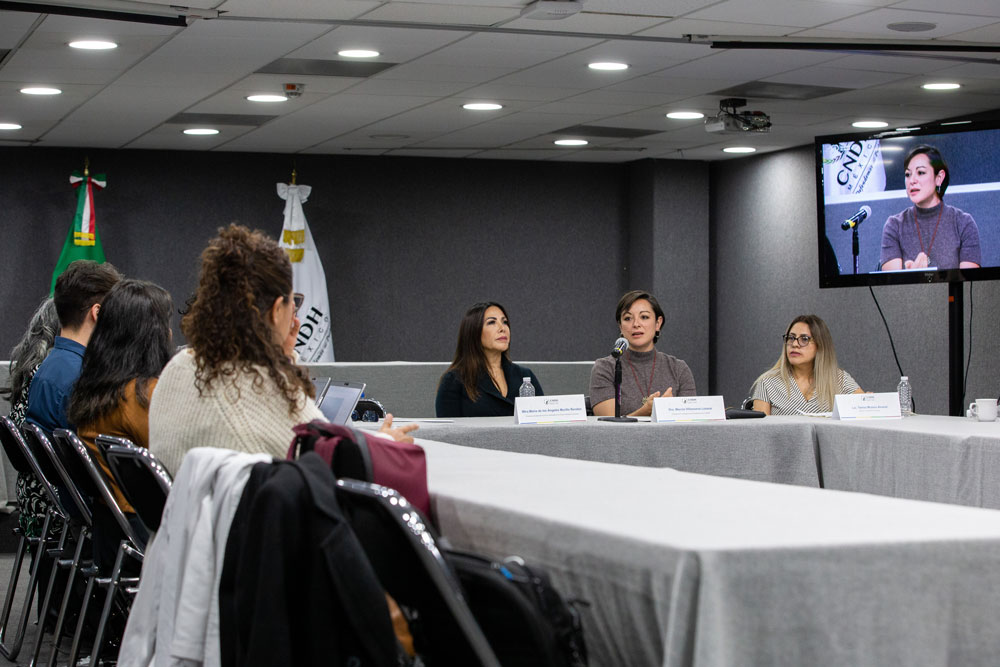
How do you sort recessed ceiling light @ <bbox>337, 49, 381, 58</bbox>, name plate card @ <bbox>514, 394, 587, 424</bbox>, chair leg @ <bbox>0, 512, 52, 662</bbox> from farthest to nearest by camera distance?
recessed ceiling light @ <bbox>337, 49, 381, 58</bbox>, name plate card @ <bbox>514, 394, 587, 424</bbox>, chair leg @ <bbox>0, 512, 52, 662</bbox>

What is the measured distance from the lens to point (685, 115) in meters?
7.89

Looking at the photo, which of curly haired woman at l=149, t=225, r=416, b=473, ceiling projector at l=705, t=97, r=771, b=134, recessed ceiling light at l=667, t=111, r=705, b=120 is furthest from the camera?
recessed ceiling light at l=667, t=111, r=705, b=120

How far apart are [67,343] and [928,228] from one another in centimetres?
371

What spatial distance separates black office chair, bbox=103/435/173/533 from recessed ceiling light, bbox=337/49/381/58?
3609 millimetres

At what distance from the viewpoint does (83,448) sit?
2973mm

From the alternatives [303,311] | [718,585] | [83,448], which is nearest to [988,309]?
[303,311]

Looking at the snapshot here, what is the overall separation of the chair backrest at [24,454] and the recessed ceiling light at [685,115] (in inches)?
195

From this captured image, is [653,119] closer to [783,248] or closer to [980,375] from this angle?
[783,248]

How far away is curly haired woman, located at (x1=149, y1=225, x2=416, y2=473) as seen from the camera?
2.38 meters

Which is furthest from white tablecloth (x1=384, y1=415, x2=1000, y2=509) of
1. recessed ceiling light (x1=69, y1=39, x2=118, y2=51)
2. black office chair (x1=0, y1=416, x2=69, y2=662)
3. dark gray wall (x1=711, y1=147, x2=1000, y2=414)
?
dark gray wall (x1=711, y1=147, x2=1000, y2=414)

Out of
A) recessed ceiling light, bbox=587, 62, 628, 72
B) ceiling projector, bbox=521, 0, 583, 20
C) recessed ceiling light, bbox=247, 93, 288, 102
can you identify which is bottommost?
ceiling projector, bbox=521, 0, 583, 20

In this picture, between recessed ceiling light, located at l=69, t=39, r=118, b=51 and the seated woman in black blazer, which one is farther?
recessed ceiling light, located at l=69, t=39, r=118, b=51

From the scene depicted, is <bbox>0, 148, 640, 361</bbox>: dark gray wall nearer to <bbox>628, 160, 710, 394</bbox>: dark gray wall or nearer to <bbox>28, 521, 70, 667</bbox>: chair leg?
<bbox>628, 160, 710, 394</bbox>: dark gray wall

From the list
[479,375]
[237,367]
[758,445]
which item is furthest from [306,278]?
[237,367]
